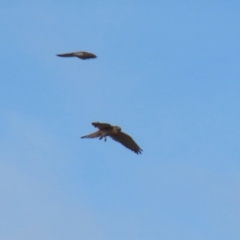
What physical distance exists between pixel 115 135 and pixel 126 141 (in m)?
0.87

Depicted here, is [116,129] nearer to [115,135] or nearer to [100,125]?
[115,135]

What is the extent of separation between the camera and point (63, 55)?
95.8 feet

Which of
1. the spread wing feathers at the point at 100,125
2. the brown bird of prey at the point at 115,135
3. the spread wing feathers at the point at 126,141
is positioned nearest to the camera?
the spread wing feathers at the point at 100,125

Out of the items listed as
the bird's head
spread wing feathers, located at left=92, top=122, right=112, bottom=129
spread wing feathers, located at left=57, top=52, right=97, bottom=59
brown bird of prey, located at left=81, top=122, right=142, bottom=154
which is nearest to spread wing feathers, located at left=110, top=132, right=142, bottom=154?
brown bird of prey, located at left=81, top=122, right=142, bottom=154

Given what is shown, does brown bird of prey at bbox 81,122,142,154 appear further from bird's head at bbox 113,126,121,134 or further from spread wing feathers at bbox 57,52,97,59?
spread wing feathers at bbox 57,52,97,59

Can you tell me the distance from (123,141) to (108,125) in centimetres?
197

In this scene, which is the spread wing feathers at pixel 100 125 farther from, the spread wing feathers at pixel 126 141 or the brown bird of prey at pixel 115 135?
the spread wing feathers at pixel 126 141

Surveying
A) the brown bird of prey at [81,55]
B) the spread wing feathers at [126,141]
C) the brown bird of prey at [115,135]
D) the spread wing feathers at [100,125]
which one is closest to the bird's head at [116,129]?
the brown bird of prey at [115,135]

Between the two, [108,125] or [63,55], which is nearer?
[63,55]

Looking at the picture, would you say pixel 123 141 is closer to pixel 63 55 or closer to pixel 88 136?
pixel 88 136

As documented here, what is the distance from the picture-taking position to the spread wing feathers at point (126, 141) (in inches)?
1300

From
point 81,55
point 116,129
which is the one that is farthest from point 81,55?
point 116,129

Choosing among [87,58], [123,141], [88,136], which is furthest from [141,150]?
[87,58]

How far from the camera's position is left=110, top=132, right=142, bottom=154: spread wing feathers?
33.0 m
